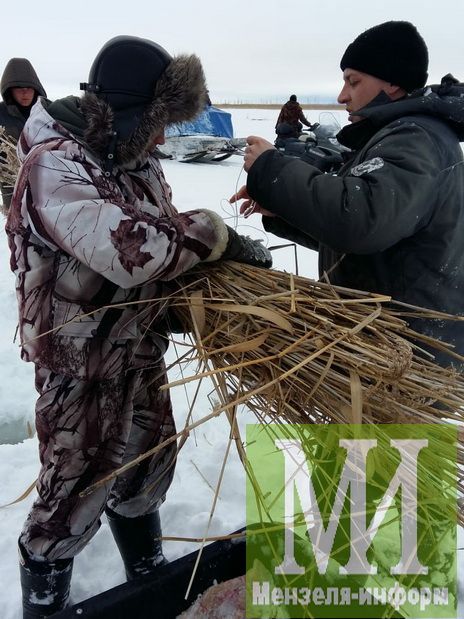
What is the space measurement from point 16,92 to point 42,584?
390 centimetres

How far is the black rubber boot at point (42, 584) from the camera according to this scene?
1295mm

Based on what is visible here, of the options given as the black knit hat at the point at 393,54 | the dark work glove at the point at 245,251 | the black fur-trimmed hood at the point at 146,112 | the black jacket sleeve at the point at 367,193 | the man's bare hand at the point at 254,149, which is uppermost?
the black knit hat at the point at 393,54

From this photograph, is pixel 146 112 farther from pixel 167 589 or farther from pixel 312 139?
pixel 312 139

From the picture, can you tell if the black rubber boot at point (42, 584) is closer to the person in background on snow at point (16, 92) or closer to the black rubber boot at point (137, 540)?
the black rubber boot at point (137, 540)

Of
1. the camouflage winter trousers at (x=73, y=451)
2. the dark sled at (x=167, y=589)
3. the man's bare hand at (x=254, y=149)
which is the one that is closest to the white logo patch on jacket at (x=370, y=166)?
the man's bare hand at (x=254, y=149)

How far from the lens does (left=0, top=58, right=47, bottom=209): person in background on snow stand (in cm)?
402

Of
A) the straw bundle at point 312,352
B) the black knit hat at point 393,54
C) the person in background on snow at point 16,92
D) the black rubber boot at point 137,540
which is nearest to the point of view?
the straw bundle at point 312,352

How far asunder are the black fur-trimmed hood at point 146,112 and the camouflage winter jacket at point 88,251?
43 mm

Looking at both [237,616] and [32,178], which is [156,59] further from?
[237,616]

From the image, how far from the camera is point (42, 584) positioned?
1.31 m

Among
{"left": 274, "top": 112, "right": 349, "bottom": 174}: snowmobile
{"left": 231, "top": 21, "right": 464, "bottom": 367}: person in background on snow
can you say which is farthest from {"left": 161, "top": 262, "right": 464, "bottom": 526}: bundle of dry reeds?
{"left": 274, "top": 112, "right": 349, "bottom": 174}: snowmobile

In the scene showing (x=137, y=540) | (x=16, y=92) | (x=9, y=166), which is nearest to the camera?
(x=137, y=540)

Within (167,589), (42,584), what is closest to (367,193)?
(167,589)

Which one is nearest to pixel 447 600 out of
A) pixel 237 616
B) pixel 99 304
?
pixel 237 616
